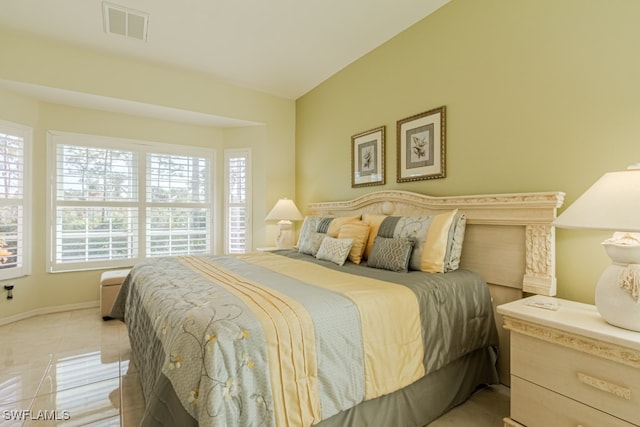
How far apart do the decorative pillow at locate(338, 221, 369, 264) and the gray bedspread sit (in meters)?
0.40

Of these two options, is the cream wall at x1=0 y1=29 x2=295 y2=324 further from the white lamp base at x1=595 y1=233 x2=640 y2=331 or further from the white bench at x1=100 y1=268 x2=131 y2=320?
the white lamp base at x1=595 y1=233 x2=640 y2=331

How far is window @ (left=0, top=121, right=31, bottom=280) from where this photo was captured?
10.6ft

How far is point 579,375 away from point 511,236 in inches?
35.7

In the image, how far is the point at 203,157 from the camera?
453 centimetres

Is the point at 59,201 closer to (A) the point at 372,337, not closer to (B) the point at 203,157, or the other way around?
(B) the point at 203,157

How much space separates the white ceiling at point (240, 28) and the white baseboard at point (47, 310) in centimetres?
286

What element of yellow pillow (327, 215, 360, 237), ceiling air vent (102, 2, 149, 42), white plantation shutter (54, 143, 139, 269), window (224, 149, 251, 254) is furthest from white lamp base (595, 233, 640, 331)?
white plantation shutter (54, 143, 139, 269)

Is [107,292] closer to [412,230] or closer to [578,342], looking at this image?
[412,230]

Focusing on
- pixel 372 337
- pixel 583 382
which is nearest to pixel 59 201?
pixel 372 337

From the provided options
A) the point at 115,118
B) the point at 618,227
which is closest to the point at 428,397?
the point at 618,227

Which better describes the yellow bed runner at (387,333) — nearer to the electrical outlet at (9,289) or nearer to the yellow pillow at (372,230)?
the yellow pillow at (372,230)

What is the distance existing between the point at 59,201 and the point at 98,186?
0.42 m

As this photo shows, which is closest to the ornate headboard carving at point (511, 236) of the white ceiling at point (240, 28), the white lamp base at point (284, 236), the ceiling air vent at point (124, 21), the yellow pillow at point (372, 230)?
the yellow pillow at point (372, 230)

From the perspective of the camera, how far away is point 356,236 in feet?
8.53
